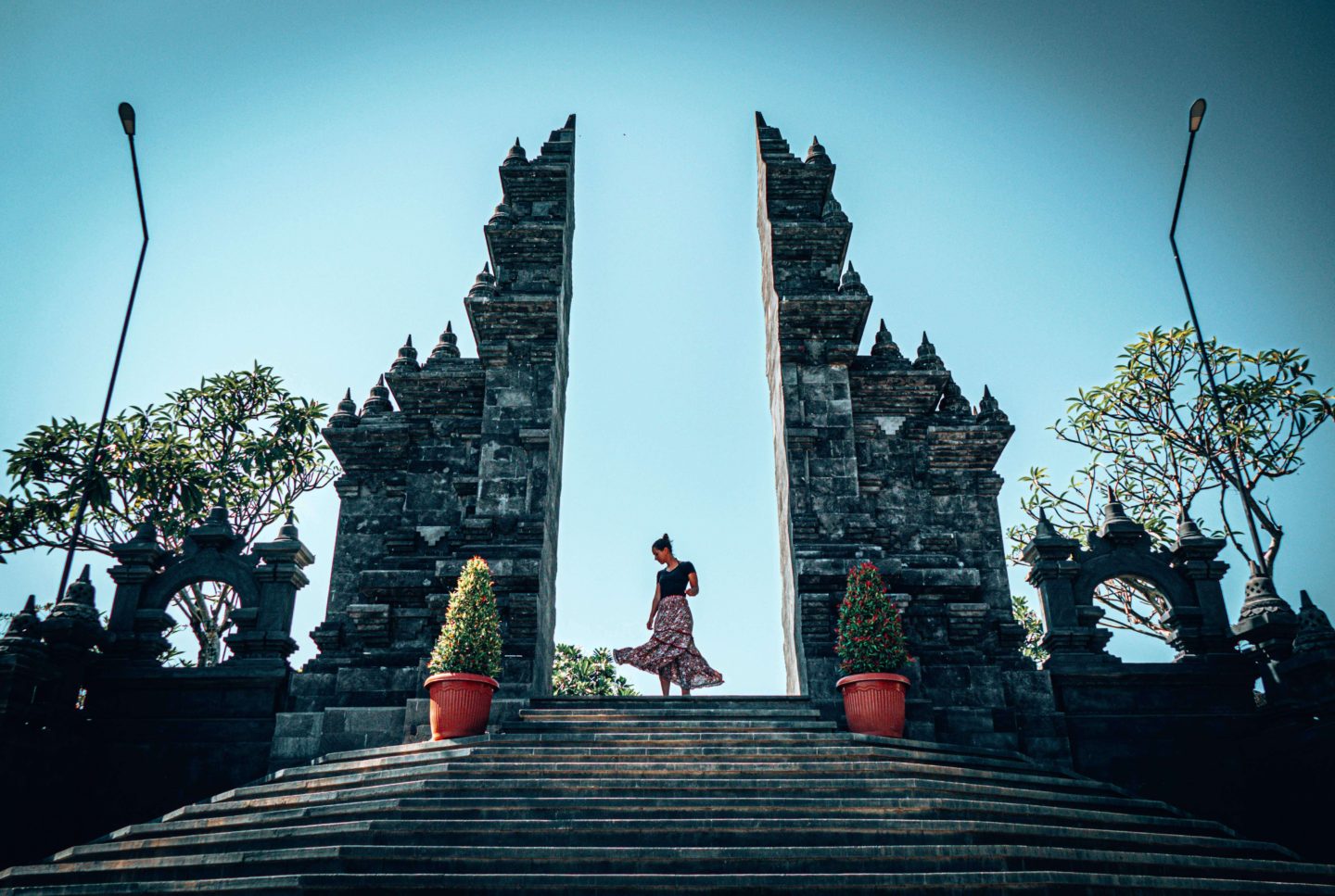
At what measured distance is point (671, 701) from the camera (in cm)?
1104

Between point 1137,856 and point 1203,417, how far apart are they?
52.6ft

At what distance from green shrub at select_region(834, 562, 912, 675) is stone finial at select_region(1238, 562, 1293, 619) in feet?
14.9

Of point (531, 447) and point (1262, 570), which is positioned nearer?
point (1262, 570)

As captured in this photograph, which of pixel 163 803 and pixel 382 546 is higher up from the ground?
pixel 382 546

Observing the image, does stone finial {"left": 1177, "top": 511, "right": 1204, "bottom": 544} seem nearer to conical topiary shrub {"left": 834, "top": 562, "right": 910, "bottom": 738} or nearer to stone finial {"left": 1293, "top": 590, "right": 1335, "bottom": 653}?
stone finial {"left": 1293, "top": 590, "right": 1335, "bottom": 653}

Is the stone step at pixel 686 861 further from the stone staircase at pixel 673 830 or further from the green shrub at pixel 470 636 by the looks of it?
the green shrub at pixel 470 636

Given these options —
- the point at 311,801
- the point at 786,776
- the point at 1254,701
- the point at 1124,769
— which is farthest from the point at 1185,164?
the point at 311,801

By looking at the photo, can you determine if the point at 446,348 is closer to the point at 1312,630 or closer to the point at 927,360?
the point at 927,360

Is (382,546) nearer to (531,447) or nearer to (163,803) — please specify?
(531,447)

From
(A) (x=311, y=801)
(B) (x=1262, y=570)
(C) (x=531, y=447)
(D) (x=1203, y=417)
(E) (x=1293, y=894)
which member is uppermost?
(D) (x=1203, y=417)

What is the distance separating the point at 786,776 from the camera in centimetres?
831

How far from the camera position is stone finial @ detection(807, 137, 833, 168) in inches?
647

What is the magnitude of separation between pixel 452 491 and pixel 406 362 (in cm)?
232

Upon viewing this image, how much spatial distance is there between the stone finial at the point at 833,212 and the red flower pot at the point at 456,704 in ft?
30.8
